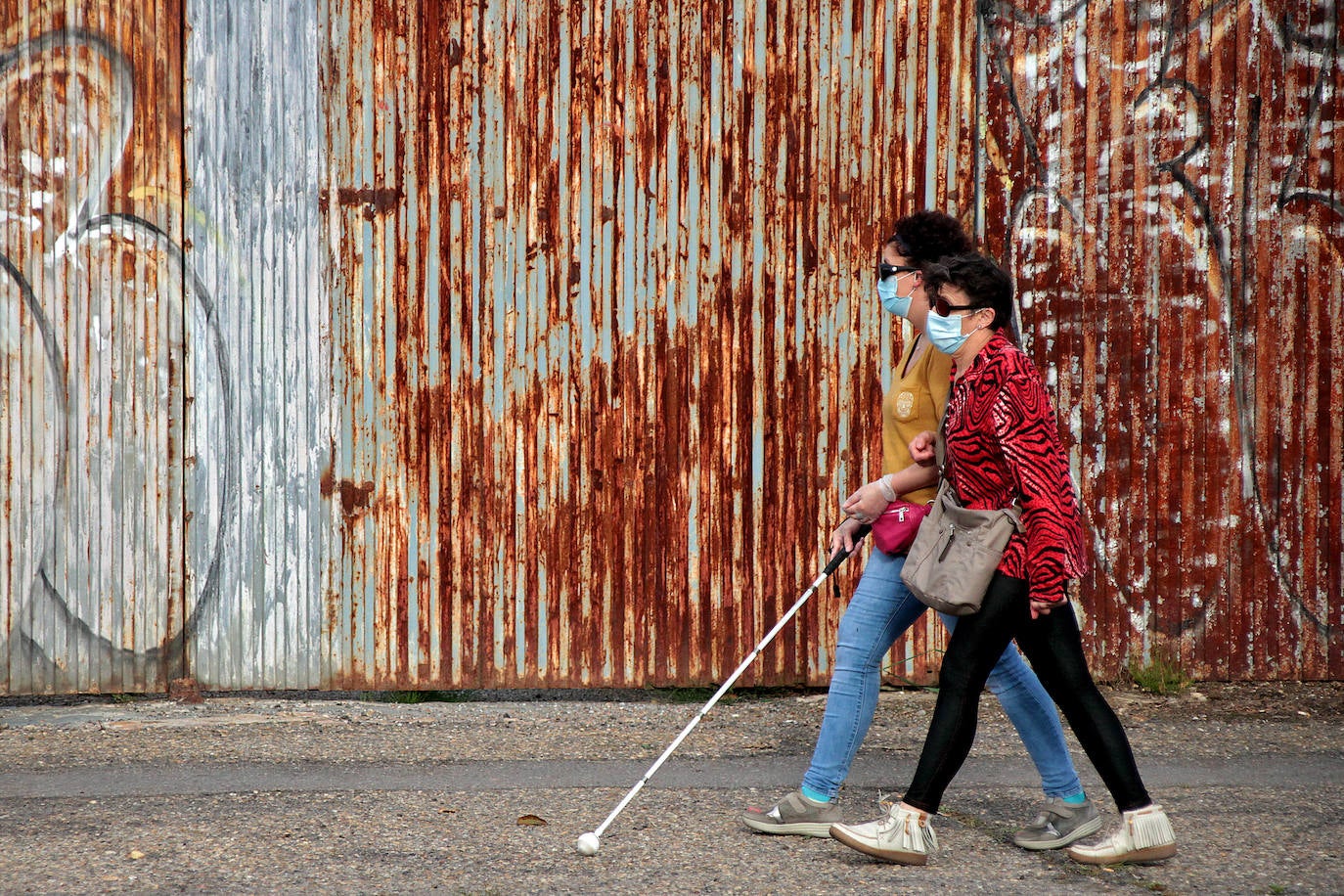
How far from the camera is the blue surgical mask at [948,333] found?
12.7 feet

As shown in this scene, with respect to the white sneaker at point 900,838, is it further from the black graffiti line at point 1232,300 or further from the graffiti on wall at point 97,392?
the graffiti on wall at point 97,392

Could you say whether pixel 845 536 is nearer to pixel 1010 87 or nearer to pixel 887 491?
pixel 887 491

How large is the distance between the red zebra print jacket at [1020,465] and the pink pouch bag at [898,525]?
0.24 m

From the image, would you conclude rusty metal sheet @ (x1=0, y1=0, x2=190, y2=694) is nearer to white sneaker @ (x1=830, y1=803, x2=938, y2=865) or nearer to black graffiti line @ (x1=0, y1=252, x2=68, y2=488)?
black graffiti line @ (x1=0, y1=252, x2=68, y2=488)

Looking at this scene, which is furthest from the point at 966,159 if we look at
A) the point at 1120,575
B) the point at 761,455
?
the point at 1120,575

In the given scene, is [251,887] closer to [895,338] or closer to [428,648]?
[428,648]

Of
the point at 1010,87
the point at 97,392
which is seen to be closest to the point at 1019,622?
the point at 1010,87

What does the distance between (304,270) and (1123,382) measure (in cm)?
388

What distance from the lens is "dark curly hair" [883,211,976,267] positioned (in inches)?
162

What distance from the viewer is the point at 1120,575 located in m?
5.89

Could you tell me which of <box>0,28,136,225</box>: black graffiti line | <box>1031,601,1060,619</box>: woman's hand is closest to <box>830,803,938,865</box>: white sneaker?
<box>1031,601,1060,619</box>: woman's hand

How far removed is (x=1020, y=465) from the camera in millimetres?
3639

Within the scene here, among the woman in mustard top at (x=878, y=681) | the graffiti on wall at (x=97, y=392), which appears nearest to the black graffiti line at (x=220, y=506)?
the graffiti on wall at (x=97, y=392)

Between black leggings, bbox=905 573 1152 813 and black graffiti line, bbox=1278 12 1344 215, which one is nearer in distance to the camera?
black leggings, bbox=905 573 1152 813
